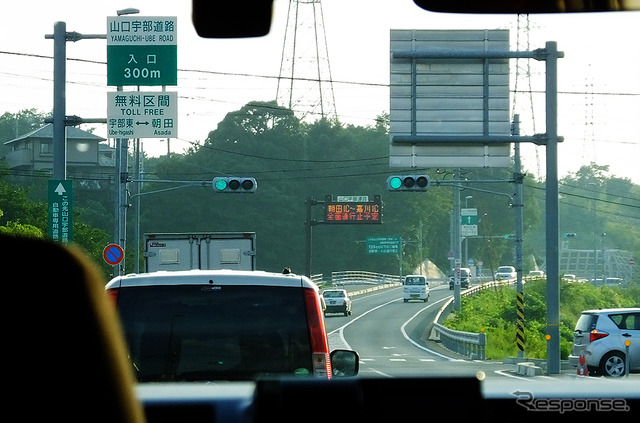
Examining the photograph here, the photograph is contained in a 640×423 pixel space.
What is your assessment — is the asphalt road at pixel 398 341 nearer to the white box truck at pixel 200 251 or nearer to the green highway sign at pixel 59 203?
the white box truck at pixel 200 251

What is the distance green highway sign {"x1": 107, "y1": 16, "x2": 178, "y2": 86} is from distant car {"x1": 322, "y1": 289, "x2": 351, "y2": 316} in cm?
3740

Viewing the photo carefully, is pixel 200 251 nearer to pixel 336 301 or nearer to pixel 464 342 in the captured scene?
pixel 464 342

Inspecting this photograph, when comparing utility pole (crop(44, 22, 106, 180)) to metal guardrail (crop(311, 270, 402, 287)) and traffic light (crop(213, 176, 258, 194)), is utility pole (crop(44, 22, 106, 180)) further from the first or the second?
metal guardrail (crop(311, 270, 402, 287))

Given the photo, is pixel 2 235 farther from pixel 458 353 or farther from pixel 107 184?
pixel 107 184

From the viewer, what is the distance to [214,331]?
229 inches

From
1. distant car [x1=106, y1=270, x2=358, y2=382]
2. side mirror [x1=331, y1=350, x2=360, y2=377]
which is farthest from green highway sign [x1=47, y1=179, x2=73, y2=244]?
side mirror [x1=331, y1=350, x2=360, y2=377]

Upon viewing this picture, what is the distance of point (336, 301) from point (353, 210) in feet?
28.1

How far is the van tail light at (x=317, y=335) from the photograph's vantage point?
5973 millimetres

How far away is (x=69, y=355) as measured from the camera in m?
1.28

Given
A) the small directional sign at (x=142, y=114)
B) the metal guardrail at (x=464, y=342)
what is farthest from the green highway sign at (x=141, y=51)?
the metal guardrail at (x=464, y=342)

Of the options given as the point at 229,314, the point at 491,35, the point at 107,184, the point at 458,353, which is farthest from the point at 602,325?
the point at 107,184

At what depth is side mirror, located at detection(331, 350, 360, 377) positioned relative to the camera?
589 centimetres

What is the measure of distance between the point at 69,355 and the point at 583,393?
139 cm

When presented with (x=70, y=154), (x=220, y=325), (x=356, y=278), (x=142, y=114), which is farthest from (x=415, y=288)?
(x=220, y=325)
